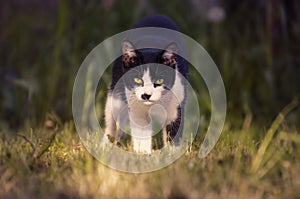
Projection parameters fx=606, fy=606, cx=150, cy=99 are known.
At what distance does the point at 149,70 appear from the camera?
3.25m

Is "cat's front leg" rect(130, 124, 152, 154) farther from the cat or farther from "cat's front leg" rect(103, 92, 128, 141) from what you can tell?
A: "cat's front leg" rect(103, 92, 128, 141)

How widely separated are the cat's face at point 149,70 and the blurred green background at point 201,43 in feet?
2.41

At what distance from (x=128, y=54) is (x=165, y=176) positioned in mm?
1232

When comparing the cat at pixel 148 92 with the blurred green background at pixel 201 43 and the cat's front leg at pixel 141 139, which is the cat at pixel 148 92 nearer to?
the cat's front leg at pixel 141 139

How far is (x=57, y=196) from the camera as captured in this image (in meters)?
2.05

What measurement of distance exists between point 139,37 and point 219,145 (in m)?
1.01

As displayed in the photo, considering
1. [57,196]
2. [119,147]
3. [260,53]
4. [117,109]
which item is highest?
[260,53]

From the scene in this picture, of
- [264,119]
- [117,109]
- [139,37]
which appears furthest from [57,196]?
[264,119]

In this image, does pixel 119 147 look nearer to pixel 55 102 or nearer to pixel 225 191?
pixel 225 191

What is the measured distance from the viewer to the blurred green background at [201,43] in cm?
423

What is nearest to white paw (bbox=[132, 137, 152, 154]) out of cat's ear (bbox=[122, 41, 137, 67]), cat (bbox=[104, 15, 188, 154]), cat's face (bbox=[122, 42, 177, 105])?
cat (bbox=[104, 15, 188, 154])

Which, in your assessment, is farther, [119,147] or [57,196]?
[119,147]

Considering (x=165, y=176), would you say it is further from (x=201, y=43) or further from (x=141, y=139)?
(x=201, y=43)

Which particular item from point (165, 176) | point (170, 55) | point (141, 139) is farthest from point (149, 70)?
point (165, 176)
